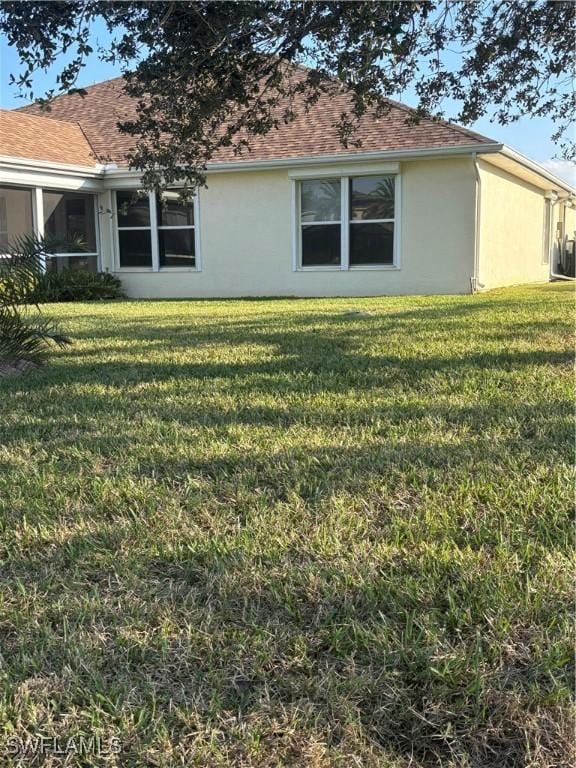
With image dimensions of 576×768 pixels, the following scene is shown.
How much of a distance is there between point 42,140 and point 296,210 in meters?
6.29

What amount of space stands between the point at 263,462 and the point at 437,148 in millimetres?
12325

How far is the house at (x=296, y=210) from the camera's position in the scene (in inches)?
590

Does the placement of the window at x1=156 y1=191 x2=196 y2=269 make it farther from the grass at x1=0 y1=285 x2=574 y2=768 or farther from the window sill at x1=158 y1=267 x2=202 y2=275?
the grass at x1=0 y1=285 x2=574 y2=768

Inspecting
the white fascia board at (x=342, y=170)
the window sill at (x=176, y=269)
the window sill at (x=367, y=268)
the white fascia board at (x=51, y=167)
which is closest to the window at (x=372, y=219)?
the window sill at (x=367, y=268)

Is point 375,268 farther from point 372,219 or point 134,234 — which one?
point 134,234

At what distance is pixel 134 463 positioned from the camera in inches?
144

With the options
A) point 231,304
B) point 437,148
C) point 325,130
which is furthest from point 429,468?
point 325,130

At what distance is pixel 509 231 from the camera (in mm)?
18312

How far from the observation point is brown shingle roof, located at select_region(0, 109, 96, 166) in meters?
15.6

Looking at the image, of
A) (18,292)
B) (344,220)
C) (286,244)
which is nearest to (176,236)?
(286,244)

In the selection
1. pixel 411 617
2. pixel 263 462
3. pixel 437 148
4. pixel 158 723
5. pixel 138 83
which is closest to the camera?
pixel 158 723

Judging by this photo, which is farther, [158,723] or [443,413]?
[443,413]

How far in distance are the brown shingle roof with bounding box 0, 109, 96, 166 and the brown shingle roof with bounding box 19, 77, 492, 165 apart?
43 centimetres

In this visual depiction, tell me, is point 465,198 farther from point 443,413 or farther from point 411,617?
point 411,617
